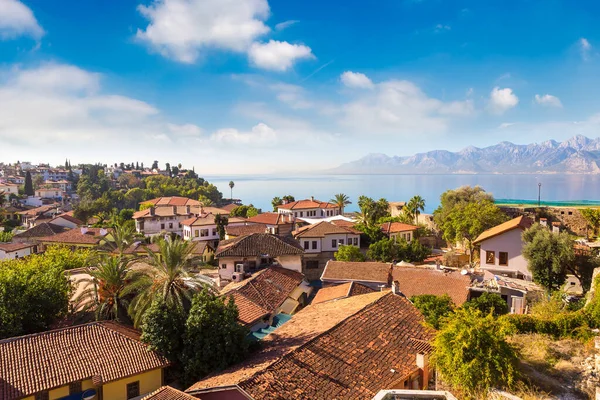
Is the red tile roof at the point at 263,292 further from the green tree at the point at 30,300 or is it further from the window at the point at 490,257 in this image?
the window at the point at 490,257

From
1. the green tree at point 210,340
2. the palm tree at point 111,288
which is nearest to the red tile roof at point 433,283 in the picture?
the green tree at point 210,340

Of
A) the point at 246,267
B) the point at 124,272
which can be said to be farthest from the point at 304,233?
the point at 124,272

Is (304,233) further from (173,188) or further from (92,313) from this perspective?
(173,188)

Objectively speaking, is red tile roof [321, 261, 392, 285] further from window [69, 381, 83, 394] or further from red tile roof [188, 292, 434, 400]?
window [69, 381, 83, 394]

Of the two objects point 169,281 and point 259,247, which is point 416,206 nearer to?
point 259,247

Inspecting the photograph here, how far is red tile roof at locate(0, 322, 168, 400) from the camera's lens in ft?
47.1

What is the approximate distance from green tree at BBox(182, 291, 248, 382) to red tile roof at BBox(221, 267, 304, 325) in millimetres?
3518

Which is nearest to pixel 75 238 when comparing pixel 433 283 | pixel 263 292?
pixel 263 292

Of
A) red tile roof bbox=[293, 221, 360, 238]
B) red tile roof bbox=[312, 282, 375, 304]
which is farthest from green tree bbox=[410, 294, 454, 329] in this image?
red tile roof bbox=[293, 221, 360, 238]

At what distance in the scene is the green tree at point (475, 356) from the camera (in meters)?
9.56

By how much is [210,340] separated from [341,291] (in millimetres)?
10736

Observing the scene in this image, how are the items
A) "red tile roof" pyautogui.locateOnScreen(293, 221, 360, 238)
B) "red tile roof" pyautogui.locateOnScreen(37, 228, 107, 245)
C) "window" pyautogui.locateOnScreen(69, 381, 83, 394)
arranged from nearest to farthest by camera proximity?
"window" pyautogui.locateOnScreen(69, 381, 83, 394), "red tile roof" pyautogui.locateOnScreen(293, 221, 360, 238), "red tile roof" pyautogui.locateOnScreen(37, 228, 107, 245)

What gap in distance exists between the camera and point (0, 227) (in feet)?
209

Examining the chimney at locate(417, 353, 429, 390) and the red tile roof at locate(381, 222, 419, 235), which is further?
the red tile roof at locate(381, 222, 419, 235)
